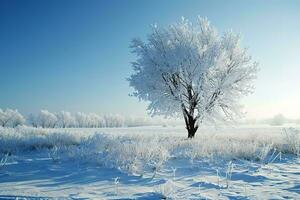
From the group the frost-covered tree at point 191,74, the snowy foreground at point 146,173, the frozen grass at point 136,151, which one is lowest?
the snowy foreground at point 146,173

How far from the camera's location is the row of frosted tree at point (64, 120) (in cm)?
11506

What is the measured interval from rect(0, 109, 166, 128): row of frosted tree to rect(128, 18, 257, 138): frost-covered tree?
89.3 m

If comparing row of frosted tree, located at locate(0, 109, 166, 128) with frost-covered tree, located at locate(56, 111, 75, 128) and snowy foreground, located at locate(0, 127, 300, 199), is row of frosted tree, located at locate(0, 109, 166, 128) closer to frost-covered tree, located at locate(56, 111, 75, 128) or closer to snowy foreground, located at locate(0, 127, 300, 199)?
frost-covered tree, located at locate(56, 111, 75, 128)

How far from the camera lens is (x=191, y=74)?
2042 centimetres

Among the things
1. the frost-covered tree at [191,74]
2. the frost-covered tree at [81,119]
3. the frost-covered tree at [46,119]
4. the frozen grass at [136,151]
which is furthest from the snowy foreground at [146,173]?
the frost-covered tree at [81,119]

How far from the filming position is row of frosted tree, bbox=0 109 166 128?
115062 millimetres

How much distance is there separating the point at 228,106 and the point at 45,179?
15617 mm

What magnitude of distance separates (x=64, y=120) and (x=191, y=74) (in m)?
116

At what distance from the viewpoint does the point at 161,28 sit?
71.5 ft

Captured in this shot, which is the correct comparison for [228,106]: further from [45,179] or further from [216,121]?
[45,179]

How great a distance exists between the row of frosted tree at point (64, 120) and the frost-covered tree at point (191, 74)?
89.3 m

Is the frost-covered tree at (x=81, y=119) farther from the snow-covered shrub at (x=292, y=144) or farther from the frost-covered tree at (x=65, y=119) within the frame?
the snow-covered shrub at (x=292, y=144)

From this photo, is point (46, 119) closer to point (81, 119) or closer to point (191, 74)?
point (81, 119)

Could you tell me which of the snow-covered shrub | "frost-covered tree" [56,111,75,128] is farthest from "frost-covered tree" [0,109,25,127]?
the snow-covered shrub
